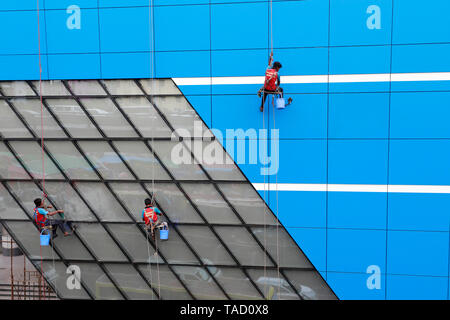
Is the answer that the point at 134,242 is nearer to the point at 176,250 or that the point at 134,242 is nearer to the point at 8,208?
the point at 176,250

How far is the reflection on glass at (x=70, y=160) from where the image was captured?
8609mm

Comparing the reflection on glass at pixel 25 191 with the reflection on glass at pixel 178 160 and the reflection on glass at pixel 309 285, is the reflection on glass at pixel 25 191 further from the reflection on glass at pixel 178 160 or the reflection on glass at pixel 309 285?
the reflection on glass at pixel 309 285

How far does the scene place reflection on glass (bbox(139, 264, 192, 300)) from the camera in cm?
876

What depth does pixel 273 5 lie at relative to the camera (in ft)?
25.2

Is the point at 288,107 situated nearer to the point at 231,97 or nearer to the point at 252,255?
the point at 231,97

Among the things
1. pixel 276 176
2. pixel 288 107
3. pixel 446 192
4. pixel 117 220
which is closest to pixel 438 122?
pixel 446 192

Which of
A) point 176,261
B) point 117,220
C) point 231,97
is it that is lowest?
point 176,261

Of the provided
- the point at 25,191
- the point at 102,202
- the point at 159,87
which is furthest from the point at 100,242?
the point at 159,87

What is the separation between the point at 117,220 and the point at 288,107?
18.4 ft

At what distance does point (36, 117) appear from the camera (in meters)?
8.62

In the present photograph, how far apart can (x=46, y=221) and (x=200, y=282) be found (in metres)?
4.42

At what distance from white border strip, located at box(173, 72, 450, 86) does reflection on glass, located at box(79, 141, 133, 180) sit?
105 inches

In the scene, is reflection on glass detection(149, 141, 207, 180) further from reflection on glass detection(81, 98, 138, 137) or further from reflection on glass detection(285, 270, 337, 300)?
reflection on glass detection(285, 270, 337, 300)

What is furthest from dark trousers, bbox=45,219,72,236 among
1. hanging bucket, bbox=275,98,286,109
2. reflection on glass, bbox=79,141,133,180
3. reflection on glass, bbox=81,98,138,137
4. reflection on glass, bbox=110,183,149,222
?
hanging bucket, bbox=275,98,286,109
